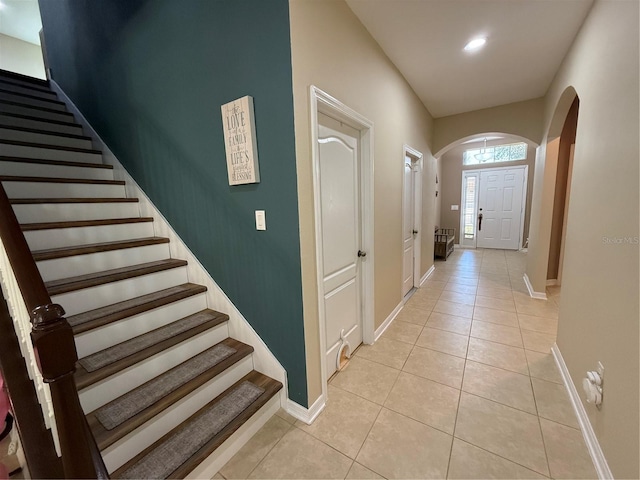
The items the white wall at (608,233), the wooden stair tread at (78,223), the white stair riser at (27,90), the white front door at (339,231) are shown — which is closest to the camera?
the white wall at (608,233)

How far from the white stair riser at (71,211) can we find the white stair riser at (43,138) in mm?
1098

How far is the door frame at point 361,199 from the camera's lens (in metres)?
1.52

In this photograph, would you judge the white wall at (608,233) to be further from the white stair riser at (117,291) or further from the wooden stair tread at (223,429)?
the white stair riser at (117,291)

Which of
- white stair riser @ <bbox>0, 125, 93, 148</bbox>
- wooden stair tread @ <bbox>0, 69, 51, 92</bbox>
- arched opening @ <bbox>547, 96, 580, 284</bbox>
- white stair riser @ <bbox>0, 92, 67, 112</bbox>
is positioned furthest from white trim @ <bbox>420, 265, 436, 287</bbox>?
wooden stair tread @ <bbox>0, 69, 51, 92</bbox>

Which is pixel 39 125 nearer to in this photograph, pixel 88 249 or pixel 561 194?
pixel 88 249

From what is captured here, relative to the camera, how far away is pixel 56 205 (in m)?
1.96

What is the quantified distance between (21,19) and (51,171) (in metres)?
3.80

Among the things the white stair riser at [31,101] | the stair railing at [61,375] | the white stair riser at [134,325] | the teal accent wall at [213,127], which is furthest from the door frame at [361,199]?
the white stair riser at [31,101]

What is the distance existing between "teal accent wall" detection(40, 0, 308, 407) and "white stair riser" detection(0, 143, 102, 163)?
0.36 metres

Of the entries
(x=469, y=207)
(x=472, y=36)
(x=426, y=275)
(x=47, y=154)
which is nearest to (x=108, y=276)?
(x=47, y=154)

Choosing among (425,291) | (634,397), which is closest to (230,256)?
(634,397)

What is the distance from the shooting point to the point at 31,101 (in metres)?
2.88

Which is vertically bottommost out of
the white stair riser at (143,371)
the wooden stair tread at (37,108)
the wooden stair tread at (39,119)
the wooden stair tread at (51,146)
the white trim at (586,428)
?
the white trim at (586,428)

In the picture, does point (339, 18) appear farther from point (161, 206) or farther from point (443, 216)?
point (443, 216)
